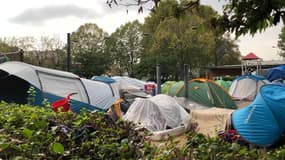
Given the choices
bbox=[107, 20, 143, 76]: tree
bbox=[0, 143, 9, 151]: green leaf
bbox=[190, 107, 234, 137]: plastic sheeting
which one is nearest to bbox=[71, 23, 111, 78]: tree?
bbox=[107, 20, 143, 76]: tree

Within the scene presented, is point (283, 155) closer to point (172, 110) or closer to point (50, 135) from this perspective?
point (50, 135)

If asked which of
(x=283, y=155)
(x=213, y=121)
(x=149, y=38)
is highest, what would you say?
(x=149, y=38)

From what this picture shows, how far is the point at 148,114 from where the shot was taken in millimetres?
8594

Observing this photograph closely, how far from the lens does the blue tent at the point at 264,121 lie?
6.19 metres

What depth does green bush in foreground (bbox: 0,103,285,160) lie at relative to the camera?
6.39 feet

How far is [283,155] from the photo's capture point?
6.55 feet

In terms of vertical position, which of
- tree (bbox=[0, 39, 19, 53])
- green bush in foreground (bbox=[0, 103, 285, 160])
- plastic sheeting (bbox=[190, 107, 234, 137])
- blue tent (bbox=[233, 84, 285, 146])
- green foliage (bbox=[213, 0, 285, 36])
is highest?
tree (bbox=[0, 39, 19, 53])

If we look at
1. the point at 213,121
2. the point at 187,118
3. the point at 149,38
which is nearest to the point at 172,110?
the point at 187,118

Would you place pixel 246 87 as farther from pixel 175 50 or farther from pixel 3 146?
pixel 3 146

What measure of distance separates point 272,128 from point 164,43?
85.7 feet

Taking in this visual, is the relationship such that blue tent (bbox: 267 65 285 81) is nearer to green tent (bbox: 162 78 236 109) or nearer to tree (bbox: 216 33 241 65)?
green tent (bbox: 162 78 236 109)

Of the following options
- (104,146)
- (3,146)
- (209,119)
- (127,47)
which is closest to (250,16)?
(104,146)

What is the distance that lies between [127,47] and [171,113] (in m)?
26.4

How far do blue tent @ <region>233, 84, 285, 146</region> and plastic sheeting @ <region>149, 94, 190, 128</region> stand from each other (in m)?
2.26
